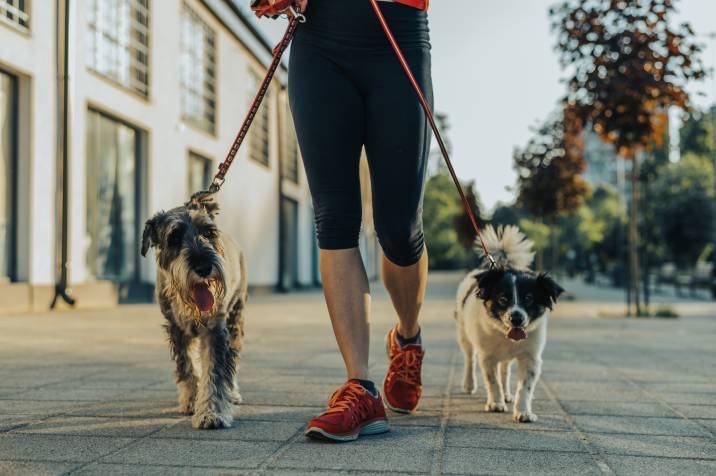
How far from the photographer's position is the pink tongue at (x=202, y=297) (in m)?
3.20

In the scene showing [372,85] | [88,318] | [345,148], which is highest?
[372,85]

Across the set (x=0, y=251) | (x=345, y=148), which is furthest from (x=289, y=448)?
(x=0, y=251)

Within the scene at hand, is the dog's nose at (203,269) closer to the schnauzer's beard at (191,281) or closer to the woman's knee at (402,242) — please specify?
the schnauzer's beard at (191,281)

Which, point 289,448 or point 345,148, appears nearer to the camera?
point 289,448

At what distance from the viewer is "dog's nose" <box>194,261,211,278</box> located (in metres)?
3.17

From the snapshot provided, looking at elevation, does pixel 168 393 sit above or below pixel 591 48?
below

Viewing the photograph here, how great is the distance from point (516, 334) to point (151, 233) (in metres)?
1.83

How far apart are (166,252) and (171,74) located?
45.4 ft

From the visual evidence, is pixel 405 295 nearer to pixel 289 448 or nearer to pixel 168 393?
pixel 289 448

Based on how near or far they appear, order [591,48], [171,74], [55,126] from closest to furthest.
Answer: [55,126] < [591,48] < [171,74]

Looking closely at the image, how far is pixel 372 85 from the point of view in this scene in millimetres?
3295

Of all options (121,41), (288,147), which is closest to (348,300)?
(121,41)

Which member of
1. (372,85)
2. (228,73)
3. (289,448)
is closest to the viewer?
(289,448)

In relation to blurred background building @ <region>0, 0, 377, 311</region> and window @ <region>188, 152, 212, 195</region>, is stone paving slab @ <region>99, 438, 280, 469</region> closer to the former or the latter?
blurred background building @ <region>0, 0, 377, 311</region>
